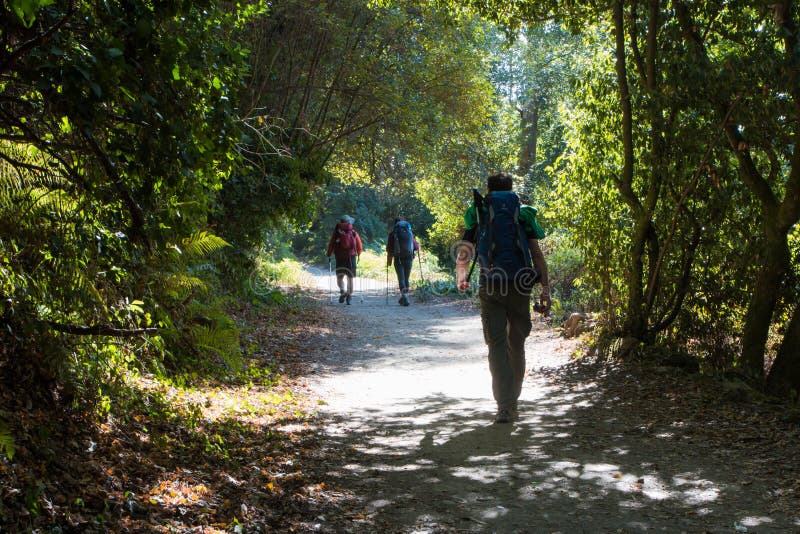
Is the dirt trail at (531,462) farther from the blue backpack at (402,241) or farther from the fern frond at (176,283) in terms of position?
the blue backpack at (402,241)

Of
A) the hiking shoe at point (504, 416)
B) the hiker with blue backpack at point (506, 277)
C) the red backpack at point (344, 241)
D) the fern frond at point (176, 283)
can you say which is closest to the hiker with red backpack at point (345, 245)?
the red backpack at point (344, 241)

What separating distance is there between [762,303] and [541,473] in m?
4.03

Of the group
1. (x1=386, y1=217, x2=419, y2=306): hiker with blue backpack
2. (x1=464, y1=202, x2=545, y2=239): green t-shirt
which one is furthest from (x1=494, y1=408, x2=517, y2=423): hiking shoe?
(x1=386, y1=217, x2=419, y2=306): hiker with blue backpack

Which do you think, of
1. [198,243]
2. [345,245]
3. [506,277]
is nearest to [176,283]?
[198,243]

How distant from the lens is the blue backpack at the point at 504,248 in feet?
20.7

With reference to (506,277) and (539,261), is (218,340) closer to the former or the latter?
(506,277)

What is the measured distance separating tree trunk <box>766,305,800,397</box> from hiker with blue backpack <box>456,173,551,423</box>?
2.70m

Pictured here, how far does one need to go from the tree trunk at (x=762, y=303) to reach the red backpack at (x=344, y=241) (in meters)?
11.0

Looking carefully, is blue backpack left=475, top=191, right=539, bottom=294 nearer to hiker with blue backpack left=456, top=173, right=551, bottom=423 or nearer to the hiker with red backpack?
hiker with blue backpack left=456, top=173, right=551, bottom=423

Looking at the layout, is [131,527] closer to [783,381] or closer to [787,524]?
[787,524]

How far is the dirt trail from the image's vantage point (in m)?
4.09

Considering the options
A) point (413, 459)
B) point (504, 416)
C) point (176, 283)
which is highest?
point (176, 283)

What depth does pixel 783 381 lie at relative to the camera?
280 inches

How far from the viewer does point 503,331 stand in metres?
6.39
